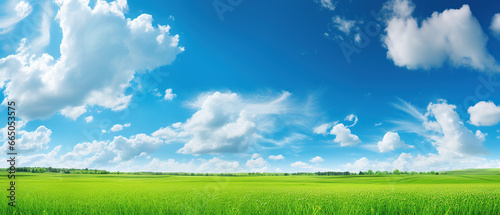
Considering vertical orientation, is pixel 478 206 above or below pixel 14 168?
below

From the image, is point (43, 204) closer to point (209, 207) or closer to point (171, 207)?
point (171, 207)

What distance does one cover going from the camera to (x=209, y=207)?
7.43m

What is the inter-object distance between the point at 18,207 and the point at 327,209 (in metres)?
9.54

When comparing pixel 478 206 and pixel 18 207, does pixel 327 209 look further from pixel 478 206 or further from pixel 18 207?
pixel 18 207

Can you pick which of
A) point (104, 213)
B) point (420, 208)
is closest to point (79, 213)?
point (104, 213)

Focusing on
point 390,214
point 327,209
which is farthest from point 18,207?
point 390,214

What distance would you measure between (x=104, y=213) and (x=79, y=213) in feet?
2.49

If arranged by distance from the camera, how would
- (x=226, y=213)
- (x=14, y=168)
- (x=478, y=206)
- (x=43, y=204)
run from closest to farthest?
1. (x=226, y=213)
2. (x=478, y=206)
3. (x=43, y=204)
4. (x=14, y=168)

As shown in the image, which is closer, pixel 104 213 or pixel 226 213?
pixel 226 213

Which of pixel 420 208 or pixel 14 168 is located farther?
pixel 14 168

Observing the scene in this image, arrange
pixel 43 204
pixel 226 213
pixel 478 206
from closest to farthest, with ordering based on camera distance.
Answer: pixel 226 213, pixel 478 206, pixel 43 204

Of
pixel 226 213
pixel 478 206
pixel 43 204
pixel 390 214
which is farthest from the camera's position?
pixel 43 204

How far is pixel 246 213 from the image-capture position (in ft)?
22.2

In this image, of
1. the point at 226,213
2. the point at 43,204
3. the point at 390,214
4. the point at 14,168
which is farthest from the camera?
the point at 14,168
